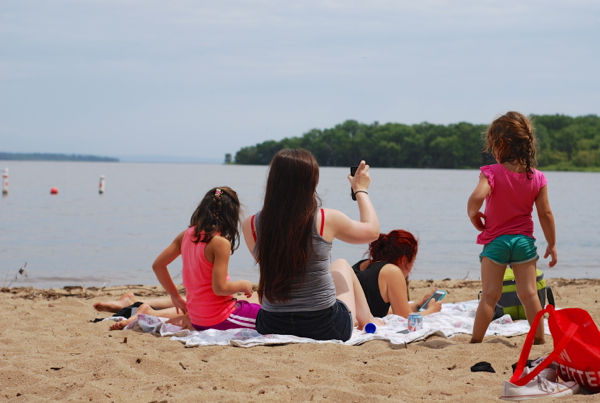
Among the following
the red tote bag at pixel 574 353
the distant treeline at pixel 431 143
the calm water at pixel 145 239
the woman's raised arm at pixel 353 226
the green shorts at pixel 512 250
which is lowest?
the calm water at pixel 145 239

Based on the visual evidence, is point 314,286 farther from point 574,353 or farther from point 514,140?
point 514,140

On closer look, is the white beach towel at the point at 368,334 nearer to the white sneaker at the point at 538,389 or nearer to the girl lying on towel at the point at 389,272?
the girl lying on towel at the point at 389,272

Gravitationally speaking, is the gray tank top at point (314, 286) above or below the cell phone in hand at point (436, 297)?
above

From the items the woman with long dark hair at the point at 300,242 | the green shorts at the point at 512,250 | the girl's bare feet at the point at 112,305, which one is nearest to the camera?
the woman with long dark hair at the point at 300,242

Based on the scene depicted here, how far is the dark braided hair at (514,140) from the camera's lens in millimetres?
4129

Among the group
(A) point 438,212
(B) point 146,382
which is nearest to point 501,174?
(B) point 146,382

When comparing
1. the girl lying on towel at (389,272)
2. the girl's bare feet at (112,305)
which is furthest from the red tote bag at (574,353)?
the girl's bare feet at (112,305)

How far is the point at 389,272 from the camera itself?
16.8ft

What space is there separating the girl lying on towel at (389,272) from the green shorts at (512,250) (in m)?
1.15

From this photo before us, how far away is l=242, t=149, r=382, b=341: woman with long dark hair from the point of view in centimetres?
375

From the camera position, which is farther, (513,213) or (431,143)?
(431,143)

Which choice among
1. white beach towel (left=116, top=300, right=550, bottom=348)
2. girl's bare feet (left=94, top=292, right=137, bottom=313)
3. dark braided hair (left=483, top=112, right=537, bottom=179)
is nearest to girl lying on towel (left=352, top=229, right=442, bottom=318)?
white beach towel (left=116, top=300, right=550, bottom=348)

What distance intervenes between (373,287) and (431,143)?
269ft

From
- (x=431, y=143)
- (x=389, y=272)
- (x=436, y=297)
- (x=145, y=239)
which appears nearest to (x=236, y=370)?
(x=389, y=272)
